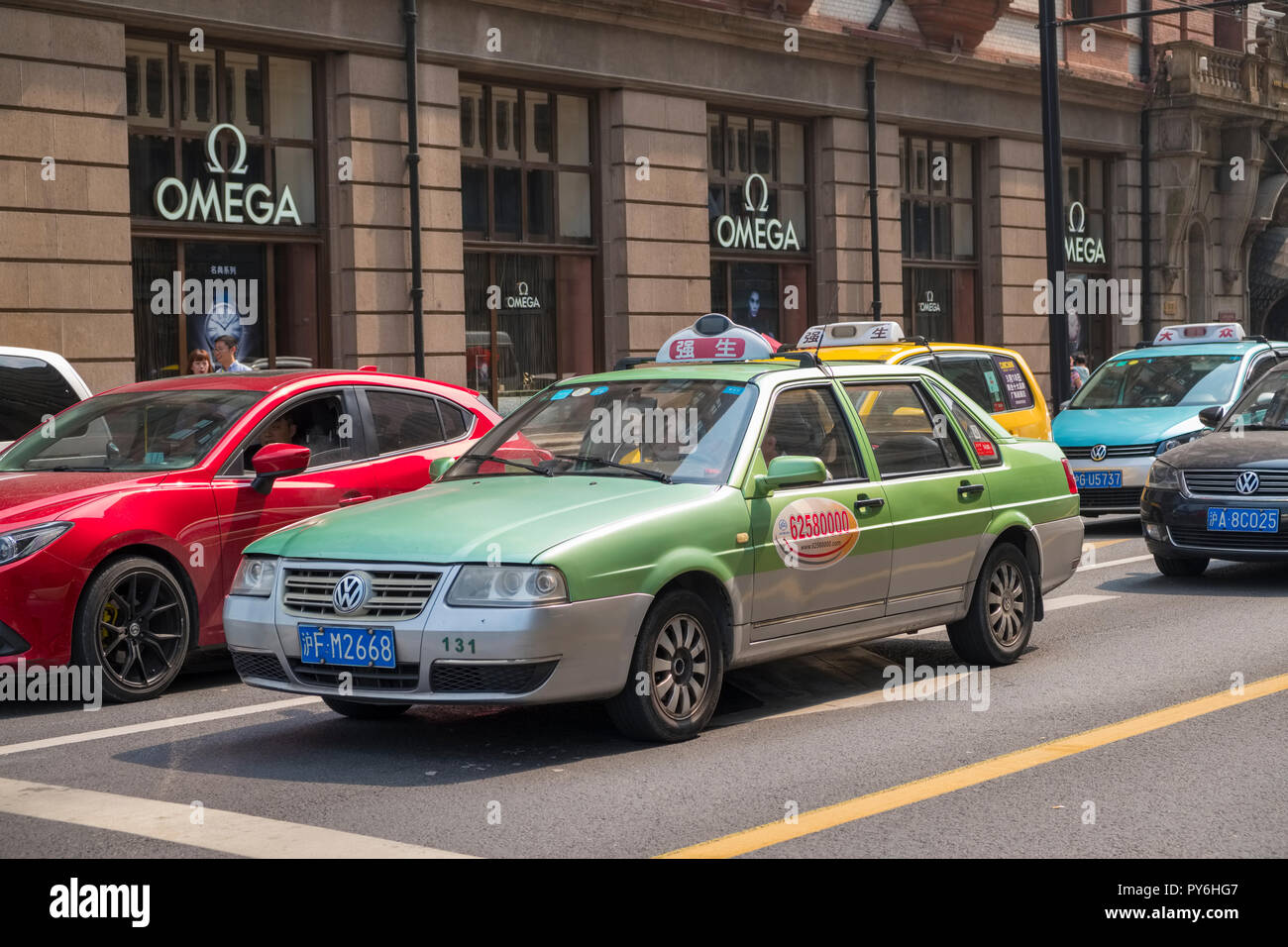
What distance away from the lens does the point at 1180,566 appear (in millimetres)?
12789

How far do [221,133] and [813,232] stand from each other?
10.4 meters

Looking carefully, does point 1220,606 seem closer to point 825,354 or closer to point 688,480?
point 825,354

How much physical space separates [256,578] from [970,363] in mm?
9196

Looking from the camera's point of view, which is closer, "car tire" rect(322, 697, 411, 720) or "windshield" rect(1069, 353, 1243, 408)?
"car tire" rect(322, 697, 411, 720)

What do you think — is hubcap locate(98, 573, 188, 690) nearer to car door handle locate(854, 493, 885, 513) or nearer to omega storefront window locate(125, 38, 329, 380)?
car door handle locate(854, 493, 885, 513)

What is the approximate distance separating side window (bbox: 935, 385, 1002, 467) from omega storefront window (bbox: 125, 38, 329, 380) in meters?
9.84

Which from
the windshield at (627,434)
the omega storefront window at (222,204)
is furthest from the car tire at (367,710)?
the omega storefront window at (222,204)

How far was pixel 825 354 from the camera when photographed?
13.9 metres

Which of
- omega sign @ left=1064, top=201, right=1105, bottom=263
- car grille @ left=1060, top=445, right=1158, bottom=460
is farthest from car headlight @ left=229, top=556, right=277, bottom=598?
omega sign @ left=1064, top=201, right=1105, bottom=263

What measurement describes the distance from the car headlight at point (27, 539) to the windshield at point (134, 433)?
867mm

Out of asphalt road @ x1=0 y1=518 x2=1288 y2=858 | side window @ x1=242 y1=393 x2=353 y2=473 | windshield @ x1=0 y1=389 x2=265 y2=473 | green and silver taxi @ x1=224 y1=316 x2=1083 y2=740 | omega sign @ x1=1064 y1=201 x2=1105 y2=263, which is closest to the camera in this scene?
asphalt road @ x1=0 y1=518 x2=1288 y2=858

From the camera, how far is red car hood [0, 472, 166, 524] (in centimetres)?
836

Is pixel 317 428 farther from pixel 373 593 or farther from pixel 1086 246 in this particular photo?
pixel 1086 246
